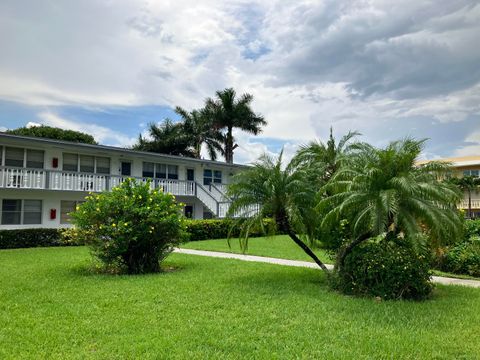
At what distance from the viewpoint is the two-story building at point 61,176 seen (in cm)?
2022

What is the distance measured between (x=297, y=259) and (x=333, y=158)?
17.3 ft

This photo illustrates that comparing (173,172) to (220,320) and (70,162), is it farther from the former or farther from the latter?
(220,320)

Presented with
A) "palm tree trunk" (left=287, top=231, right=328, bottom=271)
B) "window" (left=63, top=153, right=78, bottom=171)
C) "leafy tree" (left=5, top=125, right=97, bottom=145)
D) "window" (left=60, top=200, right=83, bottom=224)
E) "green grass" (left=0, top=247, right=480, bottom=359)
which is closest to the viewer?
"green grass" (left=0, top=247, right=480, bottom=359)

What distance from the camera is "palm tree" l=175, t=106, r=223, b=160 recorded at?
41.3 m

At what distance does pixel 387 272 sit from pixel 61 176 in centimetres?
1794

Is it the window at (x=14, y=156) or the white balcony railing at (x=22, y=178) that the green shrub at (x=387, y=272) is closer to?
the white balcony railing at (x=22, y=178)

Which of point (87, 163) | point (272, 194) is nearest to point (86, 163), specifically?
point (87, 163)

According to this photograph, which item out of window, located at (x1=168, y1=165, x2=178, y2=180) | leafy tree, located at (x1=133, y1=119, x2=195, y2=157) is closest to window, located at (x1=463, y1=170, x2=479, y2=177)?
leafy tree, located at (x1=133, y1=119, x2=195, y2=157)

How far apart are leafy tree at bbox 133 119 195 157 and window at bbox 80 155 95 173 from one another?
19.3m

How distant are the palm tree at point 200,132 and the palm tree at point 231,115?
2.39ft

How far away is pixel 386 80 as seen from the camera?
14.7 m

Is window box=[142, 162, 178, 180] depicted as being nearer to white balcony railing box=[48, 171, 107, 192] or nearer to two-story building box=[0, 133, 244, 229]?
two-story building box=[0, 133, 244, 229]

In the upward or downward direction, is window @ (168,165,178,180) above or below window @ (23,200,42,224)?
above

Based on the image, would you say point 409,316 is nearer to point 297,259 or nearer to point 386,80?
point 297,259
